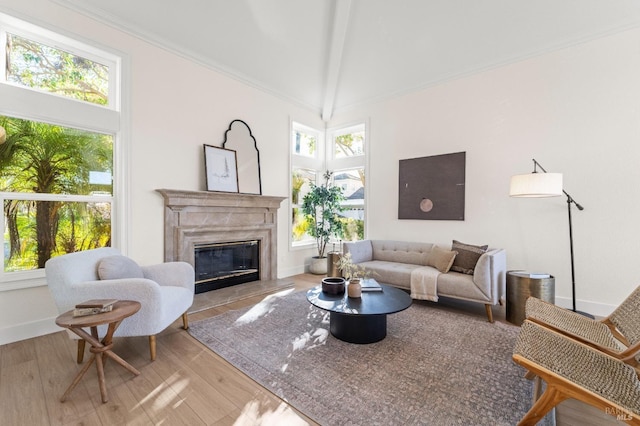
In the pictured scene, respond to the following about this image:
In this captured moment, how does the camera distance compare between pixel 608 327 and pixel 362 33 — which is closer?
pixel 608 327

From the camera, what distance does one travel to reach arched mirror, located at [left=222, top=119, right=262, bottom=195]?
14.0 ft

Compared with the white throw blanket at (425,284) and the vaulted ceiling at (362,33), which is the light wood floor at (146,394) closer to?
the white throw blanket at (425,284)

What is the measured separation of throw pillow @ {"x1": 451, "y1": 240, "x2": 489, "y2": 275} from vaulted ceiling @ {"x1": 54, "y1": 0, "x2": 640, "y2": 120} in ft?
8.55

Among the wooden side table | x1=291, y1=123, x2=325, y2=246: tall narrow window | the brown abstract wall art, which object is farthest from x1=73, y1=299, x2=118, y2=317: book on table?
the brown abstract wall art

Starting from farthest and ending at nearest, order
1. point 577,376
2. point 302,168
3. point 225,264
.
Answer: point 302,168 < point 225,264 < point 577,376

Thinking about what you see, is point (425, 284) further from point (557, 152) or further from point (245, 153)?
point (245, 153)

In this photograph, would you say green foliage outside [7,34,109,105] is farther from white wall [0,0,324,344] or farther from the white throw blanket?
the white throw blanket

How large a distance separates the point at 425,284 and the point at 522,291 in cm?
98

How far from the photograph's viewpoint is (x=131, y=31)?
3.22m

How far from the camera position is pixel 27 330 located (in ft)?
8.64

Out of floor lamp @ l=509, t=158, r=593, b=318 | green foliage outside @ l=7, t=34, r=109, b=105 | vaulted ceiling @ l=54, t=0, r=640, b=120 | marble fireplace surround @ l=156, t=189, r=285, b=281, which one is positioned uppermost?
vaulted ceiling @ l=54, t=0, r=640, b=120

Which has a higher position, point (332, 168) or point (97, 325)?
point (332, 168)

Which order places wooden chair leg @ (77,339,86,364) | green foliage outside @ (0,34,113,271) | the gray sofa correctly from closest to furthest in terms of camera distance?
wooden chair leg @ (77,339,86,364) → green foliage outside @ (0,34,113,271) → the gray sofa

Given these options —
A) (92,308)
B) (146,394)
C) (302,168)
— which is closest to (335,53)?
(302,168)
